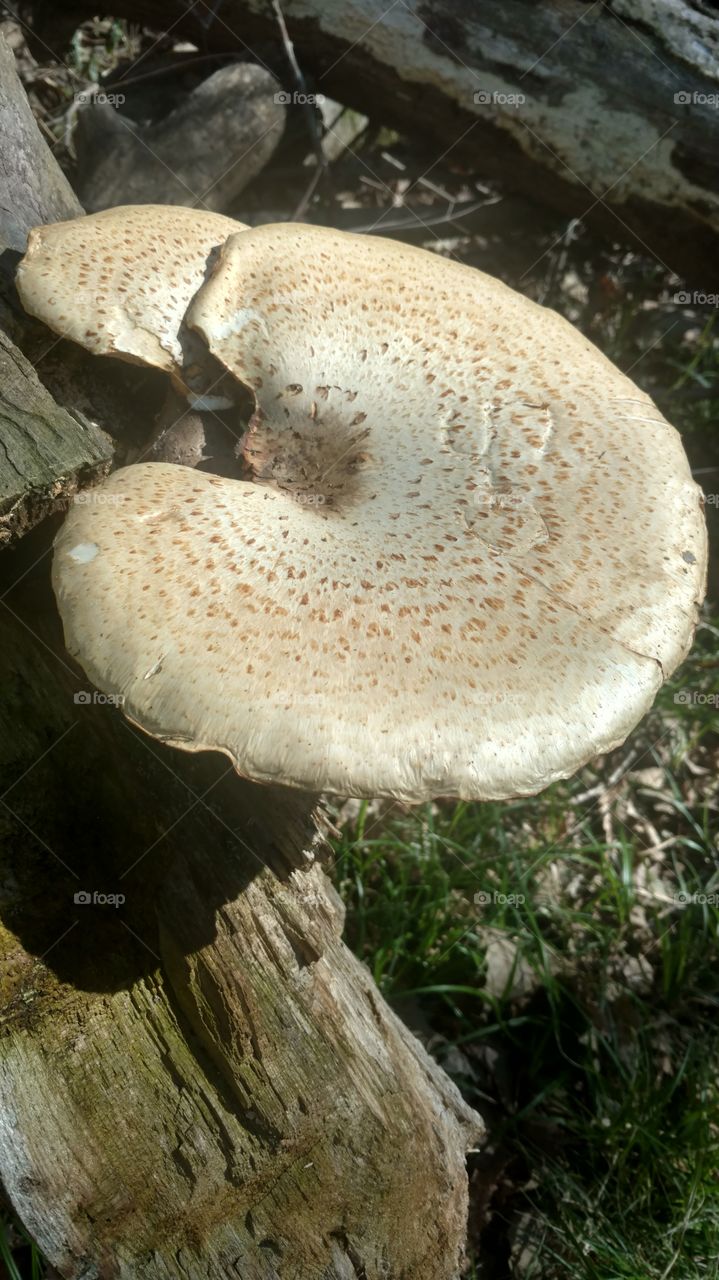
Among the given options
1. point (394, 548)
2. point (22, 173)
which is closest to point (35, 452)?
point (394, 548)

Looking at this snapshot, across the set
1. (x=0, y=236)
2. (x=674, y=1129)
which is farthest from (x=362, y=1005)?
(x=0, y=236)

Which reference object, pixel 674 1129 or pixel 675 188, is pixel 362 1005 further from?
pixel 675 188

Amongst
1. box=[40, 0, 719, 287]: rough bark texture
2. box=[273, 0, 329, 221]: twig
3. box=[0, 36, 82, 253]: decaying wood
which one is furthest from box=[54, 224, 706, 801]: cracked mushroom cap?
box=[273, 0, 329, 221]: twig

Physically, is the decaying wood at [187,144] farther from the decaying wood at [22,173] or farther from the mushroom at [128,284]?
the mushroom at [128,284]

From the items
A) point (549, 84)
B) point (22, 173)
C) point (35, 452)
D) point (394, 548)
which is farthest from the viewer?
point (549, 84)

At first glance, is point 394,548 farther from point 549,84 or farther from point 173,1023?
point 549,84
